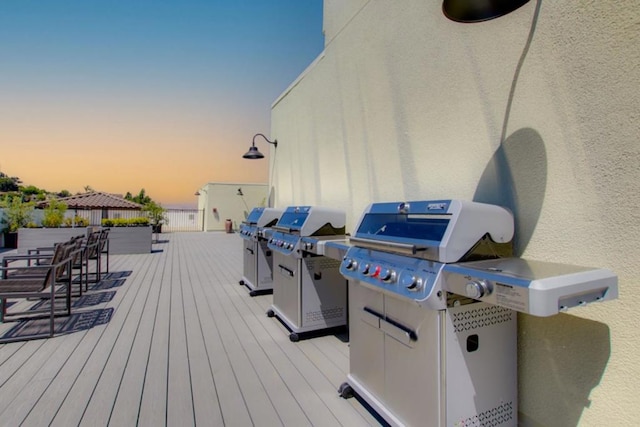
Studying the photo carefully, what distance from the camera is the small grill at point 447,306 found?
1.25 metres

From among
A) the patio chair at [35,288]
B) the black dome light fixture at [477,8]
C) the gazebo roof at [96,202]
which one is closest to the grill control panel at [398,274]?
the black dome light fixture at [477,8]

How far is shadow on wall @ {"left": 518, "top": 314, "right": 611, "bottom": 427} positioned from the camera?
1.43 meters

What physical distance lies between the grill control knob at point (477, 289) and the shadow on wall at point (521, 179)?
745mm

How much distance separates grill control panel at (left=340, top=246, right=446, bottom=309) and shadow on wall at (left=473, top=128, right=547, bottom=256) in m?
0.72

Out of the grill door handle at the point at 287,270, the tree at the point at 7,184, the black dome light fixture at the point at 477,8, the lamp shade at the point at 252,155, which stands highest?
the tree at the point at 7,184

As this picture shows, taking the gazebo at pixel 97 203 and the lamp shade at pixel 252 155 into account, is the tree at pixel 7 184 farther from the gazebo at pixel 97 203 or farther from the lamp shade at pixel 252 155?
the lamp shade at pixel 252 155

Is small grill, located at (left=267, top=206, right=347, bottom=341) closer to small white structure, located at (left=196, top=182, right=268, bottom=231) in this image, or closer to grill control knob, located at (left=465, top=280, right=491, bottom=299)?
grill control knob, located at (left=465, top=280, right=491, bottom=299)

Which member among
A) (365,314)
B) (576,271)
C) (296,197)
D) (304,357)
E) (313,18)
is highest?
(313,18)

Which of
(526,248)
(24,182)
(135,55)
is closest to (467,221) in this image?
(526,248)

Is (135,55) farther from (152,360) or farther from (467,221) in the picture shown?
(467,221)

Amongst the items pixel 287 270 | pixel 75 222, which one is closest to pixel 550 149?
pixel 287 270

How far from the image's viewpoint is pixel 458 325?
A: 1.45 m

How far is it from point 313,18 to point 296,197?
4048 mm

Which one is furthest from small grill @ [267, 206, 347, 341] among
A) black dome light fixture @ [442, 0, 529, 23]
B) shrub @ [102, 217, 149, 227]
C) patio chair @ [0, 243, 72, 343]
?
shrub @ [102, 217, 149, 227]
